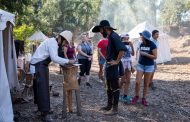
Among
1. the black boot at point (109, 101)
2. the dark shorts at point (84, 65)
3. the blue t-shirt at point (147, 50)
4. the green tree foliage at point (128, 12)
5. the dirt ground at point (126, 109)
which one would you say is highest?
the green tree foliage at point (128, 12)

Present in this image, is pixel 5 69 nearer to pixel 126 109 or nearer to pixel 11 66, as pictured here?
pixel 11 66

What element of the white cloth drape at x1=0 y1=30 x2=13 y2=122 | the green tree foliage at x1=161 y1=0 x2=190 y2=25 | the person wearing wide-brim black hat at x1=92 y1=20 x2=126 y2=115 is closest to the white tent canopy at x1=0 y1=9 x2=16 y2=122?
the white cloth drape at x1=0 y1=30 x2=13 y2=122

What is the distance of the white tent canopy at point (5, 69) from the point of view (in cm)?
630

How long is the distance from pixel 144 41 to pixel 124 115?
1.86m

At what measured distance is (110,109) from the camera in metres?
7.64

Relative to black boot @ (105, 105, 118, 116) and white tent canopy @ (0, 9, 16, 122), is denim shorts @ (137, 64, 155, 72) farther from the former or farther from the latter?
white tent canopy @ (0, 9, 16, 122)

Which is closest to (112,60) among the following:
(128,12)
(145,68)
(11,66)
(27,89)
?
(145,68)

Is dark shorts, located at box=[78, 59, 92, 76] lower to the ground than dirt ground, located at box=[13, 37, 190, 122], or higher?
higher

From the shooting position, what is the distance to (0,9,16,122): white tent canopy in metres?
→ 6.30

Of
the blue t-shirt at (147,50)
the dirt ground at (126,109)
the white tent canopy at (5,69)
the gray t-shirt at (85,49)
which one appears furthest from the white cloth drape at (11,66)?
the blue t-shirt at (147,50)

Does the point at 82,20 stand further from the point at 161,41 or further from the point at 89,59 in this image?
the point at 89,59

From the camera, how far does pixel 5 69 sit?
6684 millimetres

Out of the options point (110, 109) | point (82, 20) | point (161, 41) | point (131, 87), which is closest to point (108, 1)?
point (82, 20)

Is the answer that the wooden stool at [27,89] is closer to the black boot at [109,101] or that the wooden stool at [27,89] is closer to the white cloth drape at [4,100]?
the black boot at [109,101]
